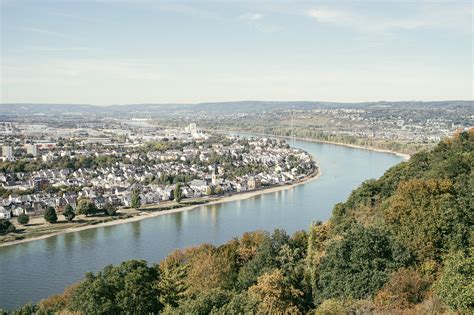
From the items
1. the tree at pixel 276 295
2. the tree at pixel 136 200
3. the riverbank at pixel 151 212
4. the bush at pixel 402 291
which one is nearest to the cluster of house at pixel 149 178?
the tree at pixel 136 200

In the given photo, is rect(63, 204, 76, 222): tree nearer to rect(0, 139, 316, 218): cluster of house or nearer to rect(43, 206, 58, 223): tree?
rect(43, 206, 58, 223): tree

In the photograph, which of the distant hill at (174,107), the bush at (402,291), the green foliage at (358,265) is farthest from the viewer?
the distant hill at (174,107)

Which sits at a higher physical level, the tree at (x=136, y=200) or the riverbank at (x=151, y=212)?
the tree at (x=136, y=200)

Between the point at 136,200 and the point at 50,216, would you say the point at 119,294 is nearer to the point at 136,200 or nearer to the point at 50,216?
the point at 50,216

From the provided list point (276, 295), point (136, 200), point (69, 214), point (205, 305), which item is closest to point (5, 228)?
point (69, 214)

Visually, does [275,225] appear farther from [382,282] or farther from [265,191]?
[382,282]

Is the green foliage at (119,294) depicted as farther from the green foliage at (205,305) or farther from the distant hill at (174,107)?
the distant hill at (174,107)

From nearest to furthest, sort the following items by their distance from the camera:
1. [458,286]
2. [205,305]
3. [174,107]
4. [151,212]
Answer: [458,286], [205,305], [151,212], [174,107]
